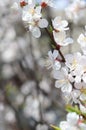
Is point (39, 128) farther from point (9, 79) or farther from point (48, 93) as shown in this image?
point (9, 79)

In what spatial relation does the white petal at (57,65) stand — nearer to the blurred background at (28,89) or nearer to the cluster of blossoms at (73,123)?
the cluster of blossoms at (73,123)

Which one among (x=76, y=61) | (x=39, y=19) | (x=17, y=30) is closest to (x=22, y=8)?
(x=39, y=19)

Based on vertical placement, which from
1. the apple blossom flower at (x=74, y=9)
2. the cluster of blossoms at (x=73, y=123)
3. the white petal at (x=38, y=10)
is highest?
the white petal at (x=38, y=10)

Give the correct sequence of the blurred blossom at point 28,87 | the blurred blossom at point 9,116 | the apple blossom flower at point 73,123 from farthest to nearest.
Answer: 1. the blurred blossom at point 9,116
2. the blurred blossom at point 28,87
3. the apple blossom flower at point 73,123

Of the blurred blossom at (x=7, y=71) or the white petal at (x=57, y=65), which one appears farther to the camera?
the blurred blossom at (x=7, y=71)

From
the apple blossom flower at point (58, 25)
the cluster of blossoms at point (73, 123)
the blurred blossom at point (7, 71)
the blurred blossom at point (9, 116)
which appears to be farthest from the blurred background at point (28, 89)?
the cluster of blossoms at point (73, 123)

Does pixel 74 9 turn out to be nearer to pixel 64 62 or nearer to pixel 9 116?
pixel 64 62

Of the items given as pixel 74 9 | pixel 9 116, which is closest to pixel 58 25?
pixel 74 9
